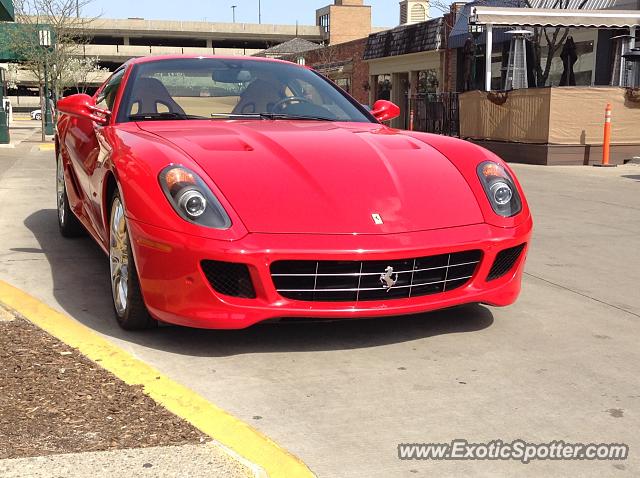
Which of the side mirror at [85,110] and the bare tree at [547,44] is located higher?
the bare tree at [547,44]

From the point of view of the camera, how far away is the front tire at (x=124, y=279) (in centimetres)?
390

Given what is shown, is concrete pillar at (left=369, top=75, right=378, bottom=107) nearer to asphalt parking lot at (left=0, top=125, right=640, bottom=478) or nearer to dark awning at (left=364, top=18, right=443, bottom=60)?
dark awning at (left=364, top=18, right=443, bottom=60)

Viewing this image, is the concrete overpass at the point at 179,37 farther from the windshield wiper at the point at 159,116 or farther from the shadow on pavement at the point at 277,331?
the shadow on pavement at the point at 277,331

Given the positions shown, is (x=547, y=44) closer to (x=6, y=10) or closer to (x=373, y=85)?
(x=373, y=85)

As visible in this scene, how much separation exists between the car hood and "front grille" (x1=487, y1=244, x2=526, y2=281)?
233mm

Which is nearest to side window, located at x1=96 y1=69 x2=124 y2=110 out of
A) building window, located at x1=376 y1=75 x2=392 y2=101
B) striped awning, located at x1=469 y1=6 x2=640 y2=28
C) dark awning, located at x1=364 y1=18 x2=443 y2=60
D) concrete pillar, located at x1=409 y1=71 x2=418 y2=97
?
striped awning, located at x1=469 y1=6 x2=640 y2=28

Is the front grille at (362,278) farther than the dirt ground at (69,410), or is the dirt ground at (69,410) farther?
the front grille at (362,278)

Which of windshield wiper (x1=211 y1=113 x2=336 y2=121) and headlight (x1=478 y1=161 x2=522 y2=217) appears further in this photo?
windshield wiper (x1=211 y1=113 x2=336 y2=121)

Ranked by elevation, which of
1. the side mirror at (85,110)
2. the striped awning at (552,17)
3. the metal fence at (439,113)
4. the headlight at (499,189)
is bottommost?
the metal fence at (439,113)

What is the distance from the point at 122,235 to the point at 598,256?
3829 millimetres


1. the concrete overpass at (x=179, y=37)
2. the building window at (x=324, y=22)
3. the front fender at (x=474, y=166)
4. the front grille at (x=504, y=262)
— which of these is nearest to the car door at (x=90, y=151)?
the front fender at (x=474, y=166)

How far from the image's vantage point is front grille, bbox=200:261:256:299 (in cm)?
357

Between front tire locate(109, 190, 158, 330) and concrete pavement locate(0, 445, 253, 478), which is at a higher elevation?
front tire locate(109, 190, 158, 330)

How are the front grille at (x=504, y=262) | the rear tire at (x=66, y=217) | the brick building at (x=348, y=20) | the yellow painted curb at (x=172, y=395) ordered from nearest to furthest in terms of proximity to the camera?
1. the yellow painted curb at (x=172, y=395)
2. the front grille at (x=504, y=262)
3. the rear tire at (x=66, y=217)
4. the brick building at (x=348, y=20)
